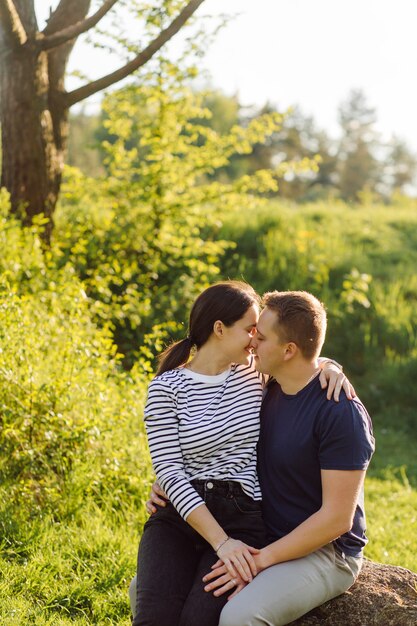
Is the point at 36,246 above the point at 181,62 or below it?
below

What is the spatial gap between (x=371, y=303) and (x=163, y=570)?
303 inches

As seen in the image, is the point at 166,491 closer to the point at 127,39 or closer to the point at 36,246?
the point at 36,246

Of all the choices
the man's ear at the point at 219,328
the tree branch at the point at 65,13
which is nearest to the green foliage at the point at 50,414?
the man's ear at the point at 219,328

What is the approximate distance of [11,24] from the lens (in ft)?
21.0

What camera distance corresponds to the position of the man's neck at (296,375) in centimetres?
304

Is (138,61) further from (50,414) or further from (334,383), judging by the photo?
(334,383)

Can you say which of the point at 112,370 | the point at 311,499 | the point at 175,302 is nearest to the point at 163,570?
the point at 311,499

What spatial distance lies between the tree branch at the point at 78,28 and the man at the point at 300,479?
3.79 metres

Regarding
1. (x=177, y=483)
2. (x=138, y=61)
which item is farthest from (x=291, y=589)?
(x=138, y=61)

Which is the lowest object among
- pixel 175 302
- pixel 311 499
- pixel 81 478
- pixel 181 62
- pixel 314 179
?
pixel 81 478

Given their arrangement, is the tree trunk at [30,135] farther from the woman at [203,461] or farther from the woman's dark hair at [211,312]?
the woman at [203,461]

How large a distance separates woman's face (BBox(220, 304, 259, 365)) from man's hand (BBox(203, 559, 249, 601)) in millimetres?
836

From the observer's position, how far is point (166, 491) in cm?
300

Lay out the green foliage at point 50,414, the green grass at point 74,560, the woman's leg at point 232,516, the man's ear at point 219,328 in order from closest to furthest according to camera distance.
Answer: the woman's leg at point 232,516, the man's ear at point 219,328, the green grass at point 74,560, the green foliage at point 50,414
